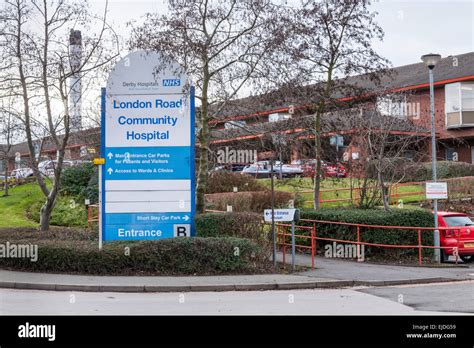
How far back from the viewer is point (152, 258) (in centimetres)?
1474

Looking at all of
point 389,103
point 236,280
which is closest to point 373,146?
point 389,103

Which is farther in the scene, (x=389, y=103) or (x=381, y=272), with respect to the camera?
(x=389, y=103)

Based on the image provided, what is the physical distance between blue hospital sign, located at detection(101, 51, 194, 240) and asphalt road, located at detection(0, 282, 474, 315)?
386 cm

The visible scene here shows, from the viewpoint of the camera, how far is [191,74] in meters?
17.2

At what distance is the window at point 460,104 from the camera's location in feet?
134

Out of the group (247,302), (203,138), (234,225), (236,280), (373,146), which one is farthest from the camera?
(373,146)

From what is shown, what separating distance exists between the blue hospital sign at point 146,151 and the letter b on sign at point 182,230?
3 cm

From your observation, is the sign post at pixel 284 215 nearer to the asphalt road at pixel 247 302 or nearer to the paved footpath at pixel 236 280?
the paved footpath at pixel 236 280

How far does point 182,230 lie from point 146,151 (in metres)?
2.26

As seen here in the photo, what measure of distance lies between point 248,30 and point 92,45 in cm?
422

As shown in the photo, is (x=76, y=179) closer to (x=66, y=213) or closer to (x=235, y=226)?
(x=66, y=213)

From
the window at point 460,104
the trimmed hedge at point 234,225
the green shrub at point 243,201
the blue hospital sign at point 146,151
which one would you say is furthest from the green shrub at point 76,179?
the window at point 460,104

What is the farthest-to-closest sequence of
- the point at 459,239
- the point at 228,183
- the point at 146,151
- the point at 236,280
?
the point at 228,183
the point at 459,239
the point at 146,151
the point at 236,280

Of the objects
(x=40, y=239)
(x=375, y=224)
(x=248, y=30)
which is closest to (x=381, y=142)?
(x=375, y=224)
